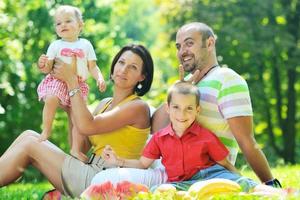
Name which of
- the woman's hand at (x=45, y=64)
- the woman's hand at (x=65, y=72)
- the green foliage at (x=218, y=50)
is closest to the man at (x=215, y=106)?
the woman's hand at (x=65, y=72)

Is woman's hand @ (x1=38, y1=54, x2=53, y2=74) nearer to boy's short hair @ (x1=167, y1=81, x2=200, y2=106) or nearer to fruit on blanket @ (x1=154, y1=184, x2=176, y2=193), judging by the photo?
boy's short hair @ (x1=167, y1=81, x2=200, y2=106)

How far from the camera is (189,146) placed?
516 cm

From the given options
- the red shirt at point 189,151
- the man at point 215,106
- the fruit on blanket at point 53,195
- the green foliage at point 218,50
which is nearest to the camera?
the red shirt at point 189,151

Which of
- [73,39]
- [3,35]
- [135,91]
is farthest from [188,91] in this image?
[3,35]

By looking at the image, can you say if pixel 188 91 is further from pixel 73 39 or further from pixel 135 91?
pixel 73 39

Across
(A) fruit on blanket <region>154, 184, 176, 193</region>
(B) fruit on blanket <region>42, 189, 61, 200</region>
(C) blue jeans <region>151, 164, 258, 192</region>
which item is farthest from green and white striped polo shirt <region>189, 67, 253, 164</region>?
(B) fruit on blanket <region>42, 189, 61, 200</region>

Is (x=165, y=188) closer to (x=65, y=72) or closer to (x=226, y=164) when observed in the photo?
(x=226, y=164)

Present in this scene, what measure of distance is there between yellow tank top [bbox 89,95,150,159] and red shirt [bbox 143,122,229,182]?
418 mm

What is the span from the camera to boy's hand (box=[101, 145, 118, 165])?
544cm

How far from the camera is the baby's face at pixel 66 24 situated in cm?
574

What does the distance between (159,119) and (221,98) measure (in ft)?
2.11

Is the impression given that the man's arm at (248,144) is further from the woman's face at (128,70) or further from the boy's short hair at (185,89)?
the woman's face at (128,70)

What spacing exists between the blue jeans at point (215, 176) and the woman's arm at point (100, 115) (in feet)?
2.36

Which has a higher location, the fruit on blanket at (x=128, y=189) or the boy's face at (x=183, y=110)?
the boy's face at (x=183, y=110)
